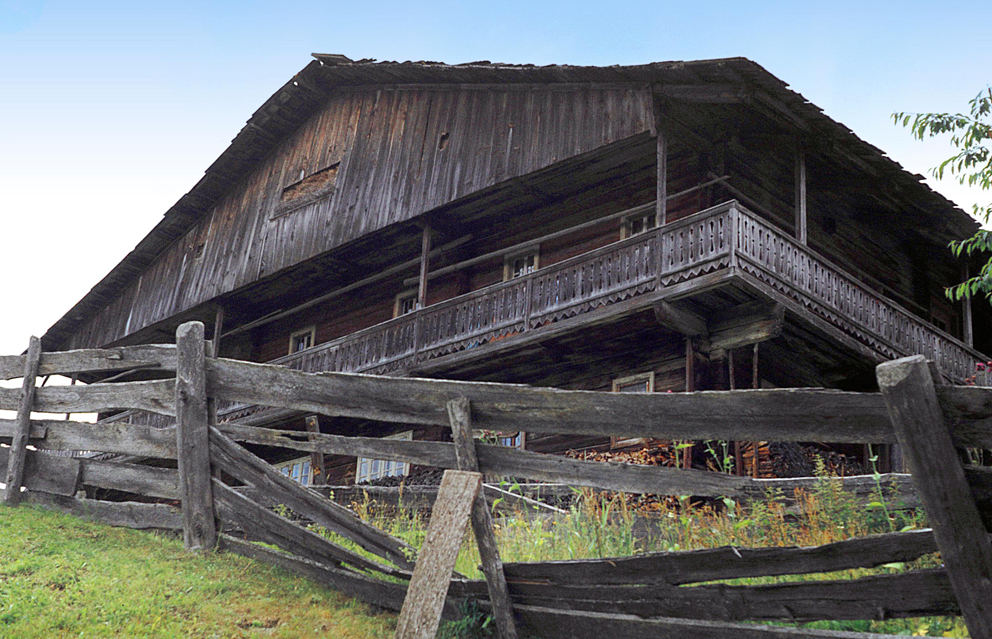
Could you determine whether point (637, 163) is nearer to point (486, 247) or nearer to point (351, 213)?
point (486, 247)

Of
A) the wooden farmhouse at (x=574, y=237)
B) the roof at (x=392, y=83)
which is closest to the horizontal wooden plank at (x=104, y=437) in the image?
the wooden farmhouse at (x=574, y=237)

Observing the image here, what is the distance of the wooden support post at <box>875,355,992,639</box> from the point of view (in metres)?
4.00

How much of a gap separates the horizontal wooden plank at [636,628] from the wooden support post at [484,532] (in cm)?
10

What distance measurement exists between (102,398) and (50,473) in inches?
38.6

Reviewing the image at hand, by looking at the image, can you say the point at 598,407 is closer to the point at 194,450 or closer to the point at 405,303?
the point at 194,450

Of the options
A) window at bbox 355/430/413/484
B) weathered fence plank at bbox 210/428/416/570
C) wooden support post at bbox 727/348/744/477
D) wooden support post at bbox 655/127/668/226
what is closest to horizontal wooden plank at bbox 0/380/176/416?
weathered fence plank at bbox 210/428/416/570

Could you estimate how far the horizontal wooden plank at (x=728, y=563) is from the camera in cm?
446

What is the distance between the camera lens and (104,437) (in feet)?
27.0

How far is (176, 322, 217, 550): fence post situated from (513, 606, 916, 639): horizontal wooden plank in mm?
2786

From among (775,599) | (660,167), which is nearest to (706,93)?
(660,167)

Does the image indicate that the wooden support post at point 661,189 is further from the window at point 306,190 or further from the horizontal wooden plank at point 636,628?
the horizontal wooden plank at point 636,628

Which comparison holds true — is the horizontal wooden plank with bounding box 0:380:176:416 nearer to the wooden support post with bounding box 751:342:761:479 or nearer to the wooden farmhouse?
the wooden farmhouse

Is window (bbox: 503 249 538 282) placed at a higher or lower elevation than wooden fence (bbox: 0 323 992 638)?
higher

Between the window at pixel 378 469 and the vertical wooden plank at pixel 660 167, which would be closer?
the vertical wooden plank at pixel 660 167
